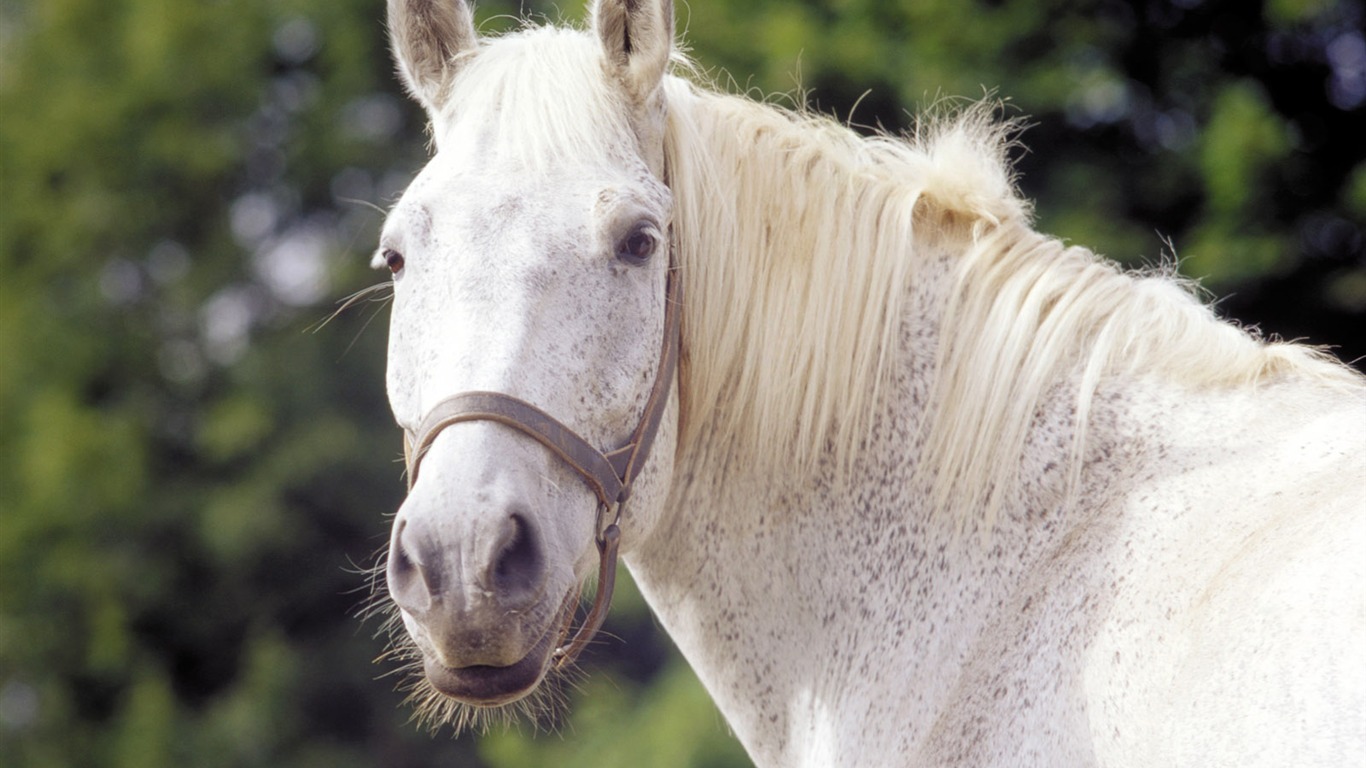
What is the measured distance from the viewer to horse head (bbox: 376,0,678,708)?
199 centimetres

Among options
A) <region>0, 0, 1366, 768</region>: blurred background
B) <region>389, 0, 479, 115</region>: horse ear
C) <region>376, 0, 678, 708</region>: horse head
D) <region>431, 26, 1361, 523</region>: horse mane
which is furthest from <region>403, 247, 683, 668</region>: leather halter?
<region>0, 0, 1366, 768</region>: blurred background

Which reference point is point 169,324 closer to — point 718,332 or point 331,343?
point 331,343

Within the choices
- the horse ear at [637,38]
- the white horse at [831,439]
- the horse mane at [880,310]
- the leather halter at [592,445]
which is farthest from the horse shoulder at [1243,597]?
the horse ear at [637,38]

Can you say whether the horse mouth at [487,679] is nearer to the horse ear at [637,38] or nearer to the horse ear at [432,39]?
the horse ear at [637,38]

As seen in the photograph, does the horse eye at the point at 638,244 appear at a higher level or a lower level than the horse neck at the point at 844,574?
higher

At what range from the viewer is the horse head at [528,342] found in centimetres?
199

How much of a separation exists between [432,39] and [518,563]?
4.02ft

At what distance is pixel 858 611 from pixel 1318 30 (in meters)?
7.31

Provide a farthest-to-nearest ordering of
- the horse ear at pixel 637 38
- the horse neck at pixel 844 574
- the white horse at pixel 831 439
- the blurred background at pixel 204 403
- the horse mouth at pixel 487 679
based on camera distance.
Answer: the blurred background at pixel 204 403 < the horse ear at pixel 637 38 < the horse neck at pixel 844 574 < the horse mouth at pixel 487 679 < the white horse at pixel 831 439

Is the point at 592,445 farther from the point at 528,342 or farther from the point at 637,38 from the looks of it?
the point at 637,38

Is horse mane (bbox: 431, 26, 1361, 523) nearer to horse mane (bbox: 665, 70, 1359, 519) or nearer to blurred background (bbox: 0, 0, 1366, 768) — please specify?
horse mane (bbox: 665, 70, 1359, 519)

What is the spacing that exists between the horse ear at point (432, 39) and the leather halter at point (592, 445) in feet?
2.15

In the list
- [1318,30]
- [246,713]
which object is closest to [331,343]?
[246,713]

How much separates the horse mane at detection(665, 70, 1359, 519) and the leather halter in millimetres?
115
